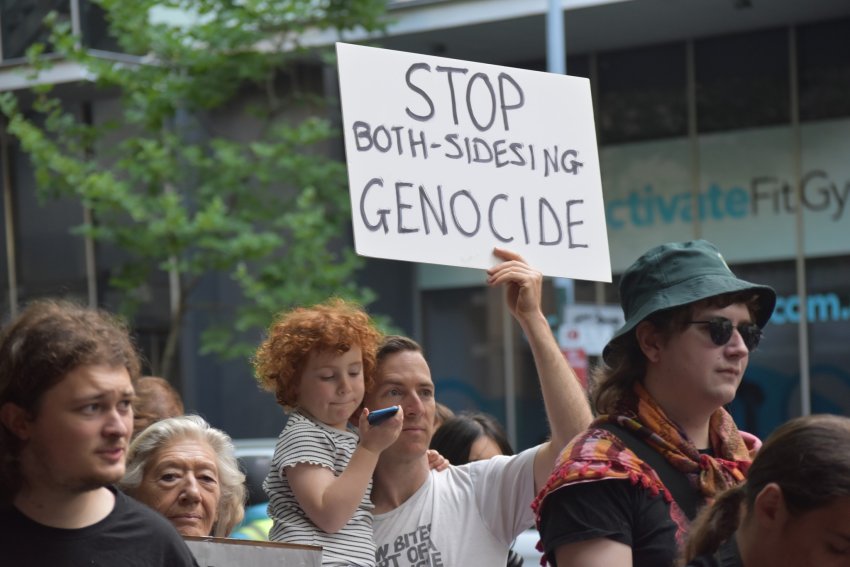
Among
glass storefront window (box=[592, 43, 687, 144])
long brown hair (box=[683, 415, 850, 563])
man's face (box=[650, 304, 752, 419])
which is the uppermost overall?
glass storefront window (box=[592, 43, 687, 144])

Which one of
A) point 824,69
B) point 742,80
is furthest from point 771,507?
point 742,80

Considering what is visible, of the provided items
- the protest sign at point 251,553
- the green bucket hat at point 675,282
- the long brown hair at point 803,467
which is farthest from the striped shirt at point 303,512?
the long brown hair at point 803,467

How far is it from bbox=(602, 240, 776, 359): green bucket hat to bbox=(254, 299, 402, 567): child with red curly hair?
24.0 inches

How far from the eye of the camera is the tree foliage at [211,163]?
1323 centimetres

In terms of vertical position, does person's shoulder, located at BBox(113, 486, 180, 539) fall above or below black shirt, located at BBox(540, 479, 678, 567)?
above

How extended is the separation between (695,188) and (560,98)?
11.9 m

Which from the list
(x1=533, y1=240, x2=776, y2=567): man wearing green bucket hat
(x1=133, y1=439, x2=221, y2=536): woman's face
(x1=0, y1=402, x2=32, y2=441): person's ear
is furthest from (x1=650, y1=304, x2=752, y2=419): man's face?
(x1=0, y1=402, x2=32, y2=441): person's ear

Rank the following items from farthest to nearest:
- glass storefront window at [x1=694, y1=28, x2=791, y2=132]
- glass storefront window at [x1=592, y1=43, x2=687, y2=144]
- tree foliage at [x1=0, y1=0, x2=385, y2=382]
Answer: glass storefront window at [x1=592, y1=43, x2=687, y2=144] < glass storefront window at [x1=694, y1=28, x2=791, y2=132] < tree foliage at [x1=0, y1=0, x2=385, y2=382]

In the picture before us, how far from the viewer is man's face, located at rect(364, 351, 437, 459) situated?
3439 millimetres

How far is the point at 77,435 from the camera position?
2.29m

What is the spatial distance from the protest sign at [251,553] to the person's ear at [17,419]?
0.60 m

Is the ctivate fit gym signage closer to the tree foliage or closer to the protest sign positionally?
the tree foliage

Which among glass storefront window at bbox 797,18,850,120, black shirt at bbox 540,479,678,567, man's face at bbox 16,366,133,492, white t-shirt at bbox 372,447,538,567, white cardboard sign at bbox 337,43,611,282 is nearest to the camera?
man's face at bbox 16,366,133,492

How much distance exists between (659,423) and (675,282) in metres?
0.32
